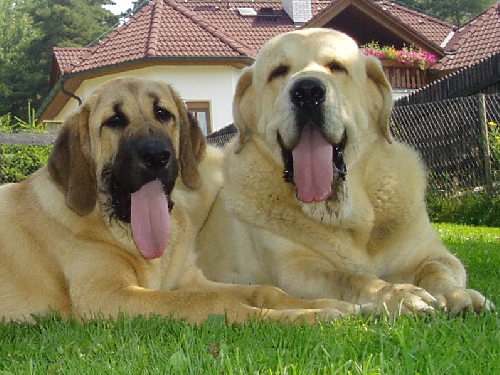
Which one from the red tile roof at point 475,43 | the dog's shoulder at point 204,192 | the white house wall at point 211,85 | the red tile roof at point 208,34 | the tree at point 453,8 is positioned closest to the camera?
the dog's shoulder at point 204,192

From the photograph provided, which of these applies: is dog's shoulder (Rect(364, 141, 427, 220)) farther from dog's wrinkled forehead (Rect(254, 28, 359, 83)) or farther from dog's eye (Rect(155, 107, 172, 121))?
dog's eye (Rect(155, 107, 172, 121))

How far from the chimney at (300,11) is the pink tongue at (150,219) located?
1876cm

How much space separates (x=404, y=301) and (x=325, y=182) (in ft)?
3.09

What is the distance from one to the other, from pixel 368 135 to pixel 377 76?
1.15 feet

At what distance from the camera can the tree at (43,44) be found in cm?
3931

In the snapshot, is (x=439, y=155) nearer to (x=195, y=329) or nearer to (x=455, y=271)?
(x=455, y=271)

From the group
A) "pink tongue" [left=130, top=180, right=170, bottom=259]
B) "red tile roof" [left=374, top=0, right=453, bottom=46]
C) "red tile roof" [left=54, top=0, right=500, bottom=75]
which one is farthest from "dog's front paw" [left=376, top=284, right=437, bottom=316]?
"red tile roof" [left=374, top=0, right=453, bottom=46]

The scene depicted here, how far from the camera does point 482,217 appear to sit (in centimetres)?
866

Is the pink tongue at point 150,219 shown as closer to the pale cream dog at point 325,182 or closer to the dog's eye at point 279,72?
the pale cream dog at point 325,182

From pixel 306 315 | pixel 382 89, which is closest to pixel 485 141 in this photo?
pixel 382 89

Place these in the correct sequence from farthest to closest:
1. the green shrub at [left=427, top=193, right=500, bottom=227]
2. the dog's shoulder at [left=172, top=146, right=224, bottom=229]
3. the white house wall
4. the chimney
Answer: the chimney, the white house wall, the green shrub at [left=427, top=193, right=500, bottom=227], the dog's shoulder at [left=172, top=146, right=224, bottom=229]

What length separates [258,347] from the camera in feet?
7.40

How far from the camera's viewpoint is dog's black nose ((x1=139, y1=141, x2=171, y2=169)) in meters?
3.20

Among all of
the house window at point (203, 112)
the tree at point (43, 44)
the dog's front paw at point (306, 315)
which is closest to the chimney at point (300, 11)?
the house window at point (203, 112)
